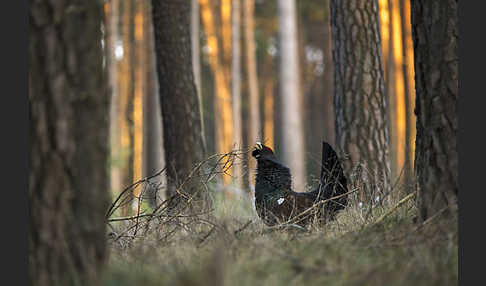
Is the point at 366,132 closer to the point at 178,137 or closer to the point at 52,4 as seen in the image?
the point at 178,137

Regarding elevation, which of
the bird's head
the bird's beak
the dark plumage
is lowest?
the dark plumage

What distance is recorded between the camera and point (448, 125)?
12.1 ft

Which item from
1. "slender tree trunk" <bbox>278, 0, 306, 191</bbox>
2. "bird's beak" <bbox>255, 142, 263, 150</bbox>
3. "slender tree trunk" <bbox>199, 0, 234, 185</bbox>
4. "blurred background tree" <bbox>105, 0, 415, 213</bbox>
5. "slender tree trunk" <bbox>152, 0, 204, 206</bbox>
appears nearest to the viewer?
"bird's beak" <bbox>255, 142, 263, 150</bbox>

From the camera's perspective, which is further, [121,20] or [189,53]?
[121,20]

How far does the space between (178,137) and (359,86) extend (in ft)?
7.78

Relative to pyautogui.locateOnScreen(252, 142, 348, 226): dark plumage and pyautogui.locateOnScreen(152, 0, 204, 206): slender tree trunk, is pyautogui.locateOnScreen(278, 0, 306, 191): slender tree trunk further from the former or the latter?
pyautogui.locateOnScreen(252, 142, 348, 226): dark plumage

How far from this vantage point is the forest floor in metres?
2.64

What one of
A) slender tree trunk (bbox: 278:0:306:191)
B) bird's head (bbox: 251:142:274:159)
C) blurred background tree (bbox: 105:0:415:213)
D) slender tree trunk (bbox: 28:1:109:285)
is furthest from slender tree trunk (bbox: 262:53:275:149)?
slender tree trunk (bbox: 28:1:109:285)

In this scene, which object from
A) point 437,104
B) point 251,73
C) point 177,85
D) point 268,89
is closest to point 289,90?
point 251,73

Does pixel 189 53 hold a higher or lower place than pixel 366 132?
higher

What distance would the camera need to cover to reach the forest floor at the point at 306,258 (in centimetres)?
264

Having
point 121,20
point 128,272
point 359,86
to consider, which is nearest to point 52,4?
point 128,272

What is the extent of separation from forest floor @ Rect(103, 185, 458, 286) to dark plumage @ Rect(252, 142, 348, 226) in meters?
1.14

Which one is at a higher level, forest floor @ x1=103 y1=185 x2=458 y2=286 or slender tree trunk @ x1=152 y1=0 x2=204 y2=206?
slender tree trunk @ x1=152 y1=0 x2=204 y2=206
